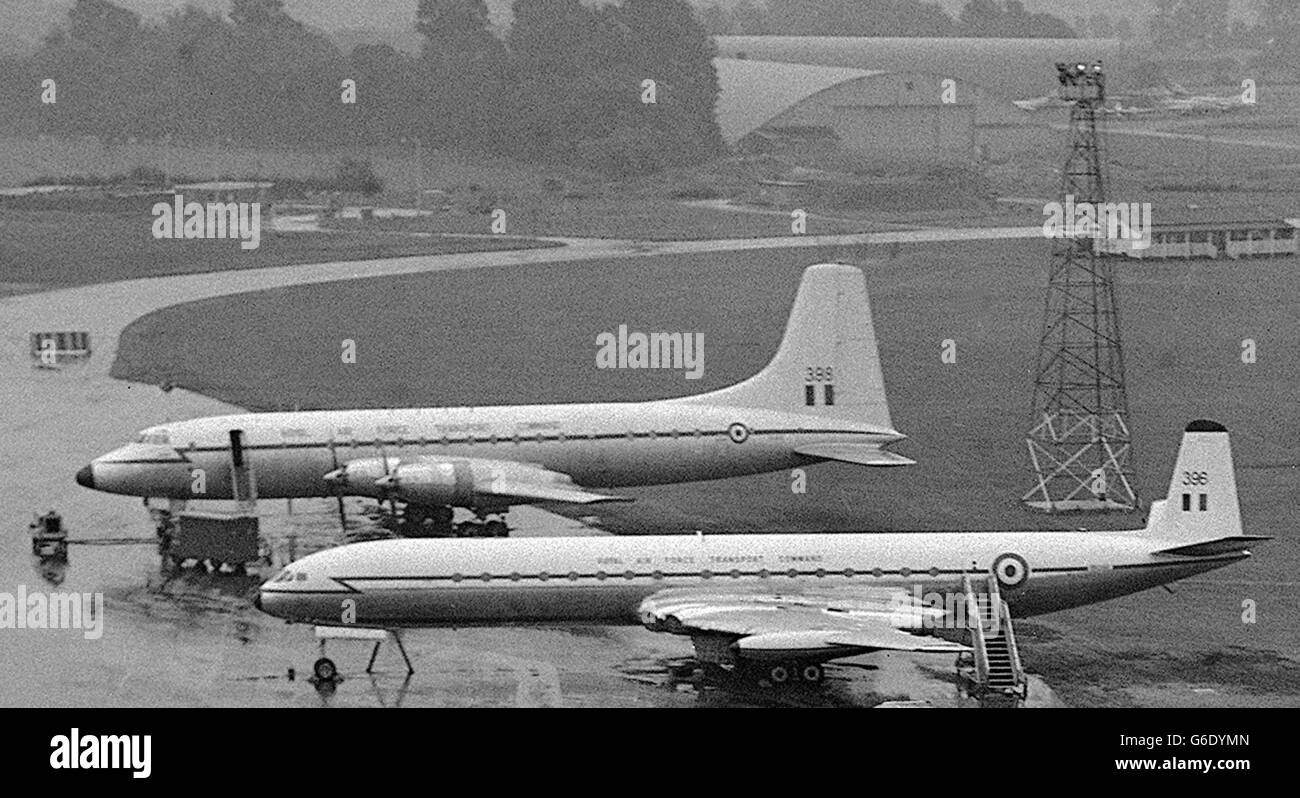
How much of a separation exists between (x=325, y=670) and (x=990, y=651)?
17800mm

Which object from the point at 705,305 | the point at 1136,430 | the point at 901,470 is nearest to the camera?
the point at 901,470

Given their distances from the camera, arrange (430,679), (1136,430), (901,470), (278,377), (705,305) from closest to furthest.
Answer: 1. (430,679)
2. (901,470)
3. (1136,430)
4. (278,377)
5. (705,305)

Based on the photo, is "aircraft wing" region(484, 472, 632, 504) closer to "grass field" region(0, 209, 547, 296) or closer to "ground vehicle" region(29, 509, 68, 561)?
"ground vehicle" region(29, 509, 68, 561)

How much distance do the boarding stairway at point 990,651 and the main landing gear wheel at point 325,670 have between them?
667 inches

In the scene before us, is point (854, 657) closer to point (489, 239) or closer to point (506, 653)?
point (506, 653)

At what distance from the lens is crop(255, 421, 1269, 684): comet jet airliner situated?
181 feet

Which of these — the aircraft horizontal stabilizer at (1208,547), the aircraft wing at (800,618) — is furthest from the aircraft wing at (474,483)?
the aircraft horizontal stabilizer at (1208,547)

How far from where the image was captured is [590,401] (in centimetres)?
10319

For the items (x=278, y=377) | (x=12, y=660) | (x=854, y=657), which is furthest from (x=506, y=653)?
(x=278, y=377)

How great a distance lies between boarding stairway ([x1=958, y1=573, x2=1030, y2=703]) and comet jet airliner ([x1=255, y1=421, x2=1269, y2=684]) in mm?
333

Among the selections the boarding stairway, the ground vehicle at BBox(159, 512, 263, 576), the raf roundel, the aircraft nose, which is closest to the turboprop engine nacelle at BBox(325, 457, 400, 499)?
the ground vehicle at BBox(159, 512, 263, 576)

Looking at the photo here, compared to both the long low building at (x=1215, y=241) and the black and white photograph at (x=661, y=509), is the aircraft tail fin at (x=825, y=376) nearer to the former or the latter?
the black and white photograph at (x=661, y=509)
